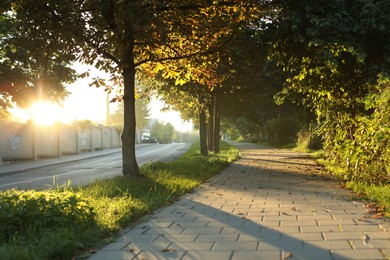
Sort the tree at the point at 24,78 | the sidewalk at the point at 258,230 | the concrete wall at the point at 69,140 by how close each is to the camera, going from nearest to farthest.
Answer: the sidewalk at the point at 258,230, the tree at the point at 24,78, the concrete wall at the point at 69,140

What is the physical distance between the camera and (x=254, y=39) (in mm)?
10336

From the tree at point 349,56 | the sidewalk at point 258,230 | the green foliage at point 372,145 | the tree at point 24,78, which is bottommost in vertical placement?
the sidewalk at point 258,230

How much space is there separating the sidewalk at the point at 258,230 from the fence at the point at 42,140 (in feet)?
56.9

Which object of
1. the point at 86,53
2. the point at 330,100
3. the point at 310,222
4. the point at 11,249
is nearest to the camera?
the point at 11,249

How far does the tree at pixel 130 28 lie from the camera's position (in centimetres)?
799

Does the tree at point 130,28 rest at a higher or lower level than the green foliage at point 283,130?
higher

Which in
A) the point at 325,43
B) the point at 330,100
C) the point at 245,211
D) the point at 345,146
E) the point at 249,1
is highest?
the point at 249,1

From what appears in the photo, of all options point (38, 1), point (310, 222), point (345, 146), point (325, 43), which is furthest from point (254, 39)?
Result: point (310, 222)

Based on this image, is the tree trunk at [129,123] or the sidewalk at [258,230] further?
the tree trunk at [129,123]

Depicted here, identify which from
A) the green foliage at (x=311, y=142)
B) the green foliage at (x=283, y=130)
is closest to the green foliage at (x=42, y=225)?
the green foliage at (x=311, y=142)

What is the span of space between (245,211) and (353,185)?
137 inches

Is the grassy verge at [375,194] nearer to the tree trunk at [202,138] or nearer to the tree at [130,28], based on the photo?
the tree at [130,28]

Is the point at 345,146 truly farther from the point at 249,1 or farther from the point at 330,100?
the point at 249,1

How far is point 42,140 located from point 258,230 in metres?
24.2
